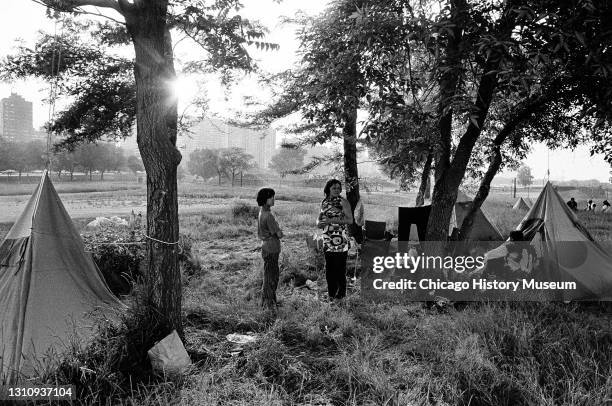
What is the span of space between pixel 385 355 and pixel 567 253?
392cm

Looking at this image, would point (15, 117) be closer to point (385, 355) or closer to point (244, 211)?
point (244, 211)

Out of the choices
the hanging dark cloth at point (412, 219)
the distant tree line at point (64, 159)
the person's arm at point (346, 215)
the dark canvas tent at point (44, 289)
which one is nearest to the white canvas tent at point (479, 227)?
the hanging dark cloth at point (412, 219)

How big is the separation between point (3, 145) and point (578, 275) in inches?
1712

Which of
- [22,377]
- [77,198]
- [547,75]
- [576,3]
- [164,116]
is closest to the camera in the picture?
[22,377]

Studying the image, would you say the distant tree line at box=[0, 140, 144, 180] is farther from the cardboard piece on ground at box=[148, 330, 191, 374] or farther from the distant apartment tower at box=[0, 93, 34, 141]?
the cardboard piece on ground at box=[148, 330, 191, 374]

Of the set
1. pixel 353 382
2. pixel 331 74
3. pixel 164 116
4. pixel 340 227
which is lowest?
pixel 353 382

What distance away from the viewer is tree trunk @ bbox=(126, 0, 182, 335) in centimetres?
321

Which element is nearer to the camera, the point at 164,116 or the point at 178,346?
the point at 178,346

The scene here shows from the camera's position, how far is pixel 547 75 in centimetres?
461

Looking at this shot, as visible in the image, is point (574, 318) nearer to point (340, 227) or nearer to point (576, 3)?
point (340, 227)

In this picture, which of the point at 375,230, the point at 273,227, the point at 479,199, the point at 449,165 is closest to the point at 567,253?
the point at 479,199

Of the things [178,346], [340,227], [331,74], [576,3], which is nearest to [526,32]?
A: [576,3]

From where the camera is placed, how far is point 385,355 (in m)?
3.27

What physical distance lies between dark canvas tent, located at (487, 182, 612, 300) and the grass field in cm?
45
